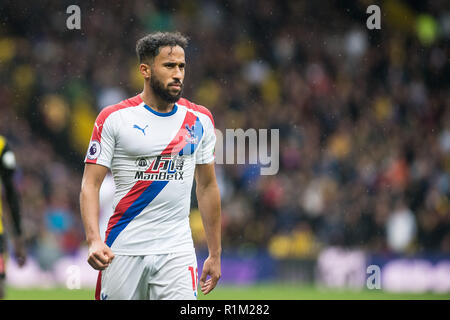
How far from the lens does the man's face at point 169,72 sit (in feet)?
18.6

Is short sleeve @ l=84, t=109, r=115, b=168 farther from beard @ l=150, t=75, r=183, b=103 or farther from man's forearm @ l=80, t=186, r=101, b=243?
beard @ l=150, t=75, r=183, b=103

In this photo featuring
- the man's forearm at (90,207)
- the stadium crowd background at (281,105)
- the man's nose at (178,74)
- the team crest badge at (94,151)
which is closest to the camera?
the man's forearm at (90,207)

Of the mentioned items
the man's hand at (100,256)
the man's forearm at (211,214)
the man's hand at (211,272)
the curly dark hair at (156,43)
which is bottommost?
the man's hand at (211,272)

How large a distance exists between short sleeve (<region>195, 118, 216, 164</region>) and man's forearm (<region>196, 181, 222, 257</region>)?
6.8 inches

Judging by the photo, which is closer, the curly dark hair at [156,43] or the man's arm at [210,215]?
the curly dark hair at [156,43]

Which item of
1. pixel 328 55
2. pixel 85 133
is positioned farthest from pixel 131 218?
pixel 328 55

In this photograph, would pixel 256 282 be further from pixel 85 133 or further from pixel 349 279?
pixel 85 133

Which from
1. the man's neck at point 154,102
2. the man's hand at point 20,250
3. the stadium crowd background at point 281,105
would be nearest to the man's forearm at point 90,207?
the man's neck at point 154,102

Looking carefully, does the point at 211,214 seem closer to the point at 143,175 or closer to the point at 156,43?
the point at 143,175

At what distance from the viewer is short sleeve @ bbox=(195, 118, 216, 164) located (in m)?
5.92

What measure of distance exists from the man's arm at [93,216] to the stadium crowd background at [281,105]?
394 inches

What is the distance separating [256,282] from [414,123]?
188 inches

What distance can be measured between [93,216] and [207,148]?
0.98 metres

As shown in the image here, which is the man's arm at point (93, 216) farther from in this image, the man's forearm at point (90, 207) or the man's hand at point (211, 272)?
the man's hand at point (211, 272)
